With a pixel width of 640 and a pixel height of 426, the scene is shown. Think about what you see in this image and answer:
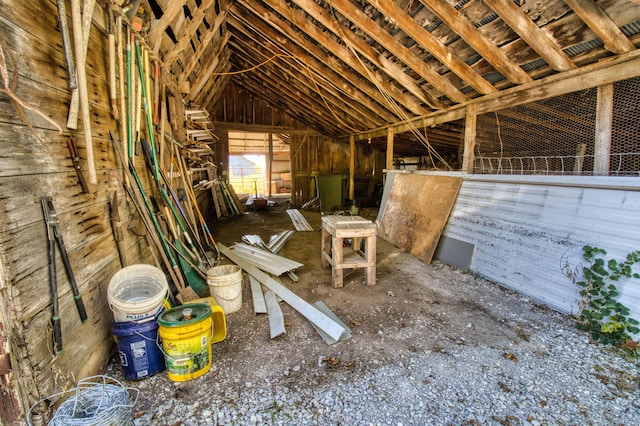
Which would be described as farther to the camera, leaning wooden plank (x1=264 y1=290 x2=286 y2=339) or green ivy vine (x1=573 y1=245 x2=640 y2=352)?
leaning wooden plank (x1=264 y1=290 x2=286 y2=339)

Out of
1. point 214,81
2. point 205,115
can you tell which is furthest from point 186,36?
point 214,81

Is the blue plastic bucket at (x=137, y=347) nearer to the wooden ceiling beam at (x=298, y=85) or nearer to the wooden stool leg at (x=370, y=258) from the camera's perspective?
the wooden stool leg at (x=370, y=258)

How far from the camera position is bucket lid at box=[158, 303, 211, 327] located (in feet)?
5.65

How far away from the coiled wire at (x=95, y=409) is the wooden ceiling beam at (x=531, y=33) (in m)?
3.85

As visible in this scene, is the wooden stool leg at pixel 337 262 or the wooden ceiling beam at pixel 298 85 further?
the wooden ceiling beam at pixel 298 85

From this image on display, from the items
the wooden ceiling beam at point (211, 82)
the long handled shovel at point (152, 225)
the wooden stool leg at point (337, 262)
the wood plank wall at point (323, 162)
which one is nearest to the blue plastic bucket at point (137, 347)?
the long handled shovel at point (152, 225)

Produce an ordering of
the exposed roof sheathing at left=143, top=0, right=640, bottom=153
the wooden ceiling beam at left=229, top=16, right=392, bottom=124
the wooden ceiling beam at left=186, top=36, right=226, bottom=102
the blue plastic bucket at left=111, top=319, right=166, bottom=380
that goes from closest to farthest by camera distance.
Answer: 1. the blue plastic bucket at left=111, top=319, right=166, bottom=380
2. the exposed roof sheathing at left=143, top=0, right=640, bottom=153
3. the wooden ceiling beam at left=229, top=16, right=392, bottom=124
4. the wooden ceiling beam at left=186, top=36, right=226, bottom=102

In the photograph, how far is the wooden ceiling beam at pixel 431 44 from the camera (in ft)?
9.62

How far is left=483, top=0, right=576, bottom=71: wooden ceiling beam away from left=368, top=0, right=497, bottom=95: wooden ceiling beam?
69 centimetres

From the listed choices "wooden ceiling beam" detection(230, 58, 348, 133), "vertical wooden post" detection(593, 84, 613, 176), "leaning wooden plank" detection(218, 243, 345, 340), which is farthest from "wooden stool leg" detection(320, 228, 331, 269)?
"wooden ceiling beam" detection(230, 58, 348, 133)

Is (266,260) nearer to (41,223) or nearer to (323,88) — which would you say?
(41,223)

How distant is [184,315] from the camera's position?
70.4 inches

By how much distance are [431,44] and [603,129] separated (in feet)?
6.10

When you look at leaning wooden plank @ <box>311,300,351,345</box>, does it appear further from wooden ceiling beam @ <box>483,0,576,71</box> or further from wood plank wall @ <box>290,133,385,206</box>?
wood plank wall @ <box>290,133,385,206</box>
